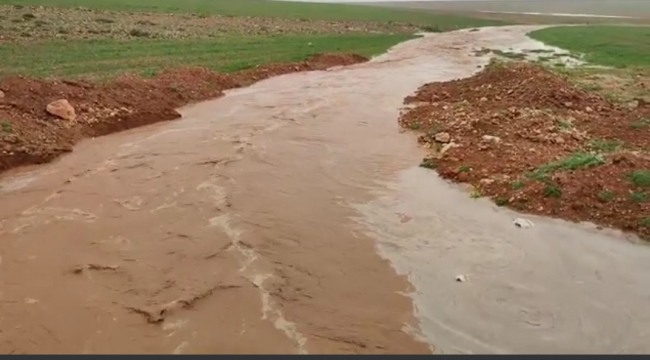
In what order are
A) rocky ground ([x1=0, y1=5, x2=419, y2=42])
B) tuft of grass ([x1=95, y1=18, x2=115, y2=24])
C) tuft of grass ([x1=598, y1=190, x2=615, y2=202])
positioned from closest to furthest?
tuft of grass ([x1=598, y1=190, x2=615, y2=202]) < rocky ground ([x1=0, y1=5, x2=419, y2=42]) < tuft of grass ([x1=95, y1=18, x2=115, y2=24])

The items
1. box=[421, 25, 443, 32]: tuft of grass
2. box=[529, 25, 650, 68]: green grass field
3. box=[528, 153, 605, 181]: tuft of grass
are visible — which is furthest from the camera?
box=[421, 25, 443, 32]: tuft of grass

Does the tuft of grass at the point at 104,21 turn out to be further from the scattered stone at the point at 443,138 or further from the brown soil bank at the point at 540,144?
the scattered stone at the point at 443,138

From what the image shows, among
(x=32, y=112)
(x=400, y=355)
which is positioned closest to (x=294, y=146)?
(x=32, y=112)

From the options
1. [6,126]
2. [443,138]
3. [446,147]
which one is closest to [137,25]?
[6,126]

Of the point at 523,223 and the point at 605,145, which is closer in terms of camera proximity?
the point at 523,223

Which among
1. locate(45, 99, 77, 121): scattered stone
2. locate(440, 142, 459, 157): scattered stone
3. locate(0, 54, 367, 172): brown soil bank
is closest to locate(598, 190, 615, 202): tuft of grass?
locate(440, 142, 459, 157): scattered stone

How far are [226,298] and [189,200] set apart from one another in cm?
379

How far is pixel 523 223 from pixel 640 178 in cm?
224

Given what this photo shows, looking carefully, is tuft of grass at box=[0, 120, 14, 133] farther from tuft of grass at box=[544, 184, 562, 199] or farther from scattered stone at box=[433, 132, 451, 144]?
tuft of grass at box=[544, 184, 562, 199]

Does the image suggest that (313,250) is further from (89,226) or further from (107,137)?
(107,137)

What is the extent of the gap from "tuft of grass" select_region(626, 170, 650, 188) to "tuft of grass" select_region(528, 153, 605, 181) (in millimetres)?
678

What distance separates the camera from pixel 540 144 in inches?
523

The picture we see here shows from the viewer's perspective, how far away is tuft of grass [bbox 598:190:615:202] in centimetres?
996

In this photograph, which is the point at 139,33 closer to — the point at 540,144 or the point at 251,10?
the point at 251,10
